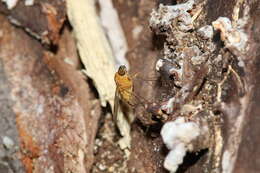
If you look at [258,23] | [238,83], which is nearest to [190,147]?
[238,83]

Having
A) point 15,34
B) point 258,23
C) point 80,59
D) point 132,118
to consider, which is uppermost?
point 258,23

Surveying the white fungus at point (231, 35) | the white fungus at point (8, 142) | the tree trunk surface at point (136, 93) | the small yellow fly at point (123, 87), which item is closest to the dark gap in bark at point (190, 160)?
the tree trunk surface at point (136, 93)

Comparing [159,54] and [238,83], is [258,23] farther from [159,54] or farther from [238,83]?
[159,54]

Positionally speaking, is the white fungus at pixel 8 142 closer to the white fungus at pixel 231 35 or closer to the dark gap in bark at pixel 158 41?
the dark gap in bark at pixel 158 41

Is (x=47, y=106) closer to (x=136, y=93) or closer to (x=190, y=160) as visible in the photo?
(x=136, y=93)

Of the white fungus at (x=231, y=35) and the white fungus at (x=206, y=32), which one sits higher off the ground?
the white fungus at (x=231, y=35)

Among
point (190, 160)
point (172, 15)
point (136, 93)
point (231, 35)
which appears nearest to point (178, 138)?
point (190, 160)

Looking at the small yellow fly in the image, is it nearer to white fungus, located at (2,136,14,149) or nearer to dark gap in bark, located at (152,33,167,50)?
dark gap in bark, located at (152,33,167,50)

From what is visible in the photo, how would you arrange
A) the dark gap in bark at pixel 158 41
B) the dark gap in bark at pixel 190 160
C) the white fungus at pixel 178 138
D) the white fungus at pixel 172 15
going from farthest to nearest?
the dark gap in bark at pixel 158 41 → the white fungus at pixel 172 15 → the dark gap in bark at pixel 190 160 → the white fungus at pixel 178 138

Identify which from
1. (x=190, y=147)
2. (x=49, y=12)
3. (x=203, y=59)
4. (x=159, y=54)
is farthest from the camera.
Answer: (x=49, y=12)
